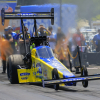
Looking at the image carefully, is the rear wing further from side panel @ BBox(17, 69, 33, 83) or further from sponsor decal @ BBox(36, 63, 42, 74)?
sponsor decal @ BBox(36, 63, 42, 74)

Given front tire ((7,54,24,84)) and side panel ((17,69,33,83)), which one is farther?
front tire ((7,54,24,84))

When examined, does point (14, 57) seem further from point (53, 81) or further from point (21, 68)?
point (53, 81)

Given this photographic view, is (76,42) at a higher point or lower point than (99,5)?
lower

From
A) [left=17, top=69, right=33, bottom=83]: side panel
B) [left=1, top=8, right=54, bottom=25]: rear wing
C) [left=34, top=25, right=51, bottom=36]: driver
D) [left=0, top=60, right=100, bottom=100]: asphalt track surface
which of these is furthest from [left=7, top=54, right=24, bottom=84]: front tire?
[left=34, top=25, right=51, bottom=36]: driver

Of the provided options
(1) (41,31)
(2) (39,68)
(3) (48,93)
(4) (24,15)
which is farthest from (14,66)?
(1) (41,31)

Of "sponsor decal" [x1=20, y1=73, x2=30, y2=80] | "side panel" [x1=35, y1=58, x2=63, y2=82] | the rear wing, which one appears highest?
the rear wing

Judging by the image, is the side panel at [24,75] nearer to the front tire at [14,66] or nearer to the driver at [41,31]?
the front tire at [14,66]

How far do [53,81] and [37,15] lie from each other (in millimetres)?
4291

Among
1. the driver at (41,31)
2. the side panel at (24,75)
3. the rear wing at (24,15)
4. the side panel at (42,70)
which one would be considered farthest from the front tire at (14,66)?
the driver at (41,31)

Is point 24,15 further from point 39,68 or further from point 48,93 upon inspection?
point 48,93

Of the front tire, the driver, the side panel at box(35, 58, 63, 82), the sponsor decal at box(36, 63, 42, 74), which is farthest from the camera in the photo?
the driver

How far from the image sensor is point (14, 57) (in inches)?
435

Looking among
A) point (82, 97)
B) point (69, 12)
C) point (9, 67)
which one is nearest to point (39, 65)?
point (9, 67)

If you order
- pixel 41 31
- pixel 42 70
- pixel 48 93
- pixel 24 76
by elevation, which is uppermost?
pixel 41 31
